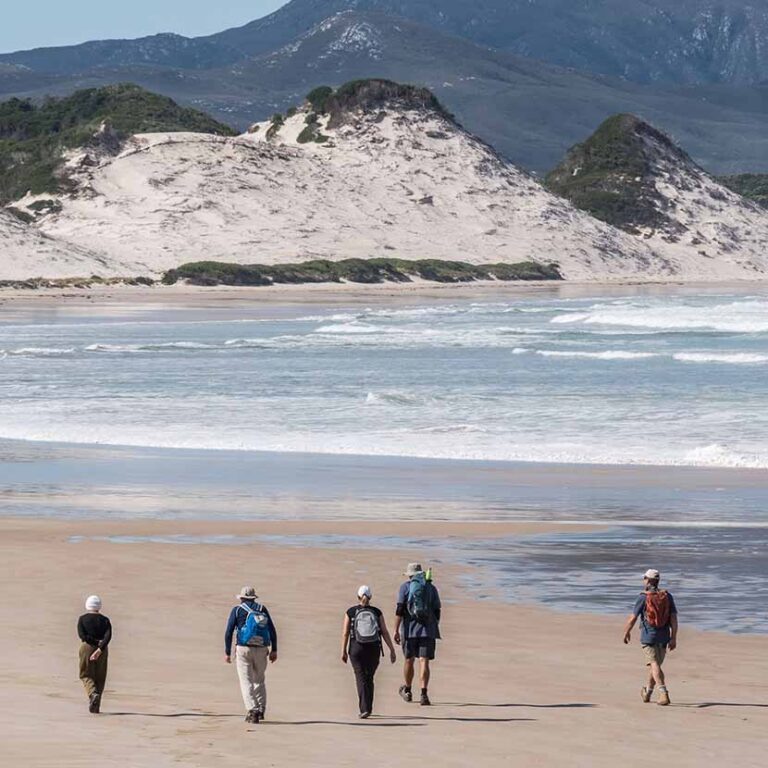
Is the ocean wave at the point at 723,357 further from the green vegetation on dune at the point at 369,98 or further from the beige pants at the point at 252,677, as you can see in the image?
the green vegetation on dune at the point at 369,98

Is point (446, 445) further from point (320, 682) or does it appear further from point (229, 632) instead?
point (229, 632)

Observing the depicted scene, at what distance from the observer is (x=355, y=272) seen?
11481 cm

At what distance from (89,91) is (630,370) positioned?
4876 inches

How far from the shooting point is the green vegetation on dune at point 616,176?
501ft

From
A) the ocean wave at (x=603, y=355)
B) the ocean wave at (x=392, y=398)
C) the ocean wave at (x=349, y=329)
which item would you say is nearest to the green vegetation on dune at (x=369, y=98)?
the ocean wave at (x=349, y=329)

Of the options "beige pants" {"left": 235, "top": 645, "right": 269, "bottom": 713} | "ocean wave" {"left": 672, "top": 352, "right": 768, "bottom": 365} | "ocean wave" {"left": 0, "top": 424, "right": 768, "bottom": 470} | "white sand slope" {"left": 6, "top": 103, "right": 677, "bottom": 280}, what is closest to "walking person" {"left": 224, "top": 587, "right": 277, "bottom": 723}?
"beige pants" {"left": 235, "top": 645, "right": 269, "bottom": 713}

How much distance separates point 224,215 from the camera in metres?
126

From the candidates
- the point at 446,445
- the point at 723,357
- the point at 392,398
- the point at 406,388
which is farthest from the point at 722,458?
the point at 723,357

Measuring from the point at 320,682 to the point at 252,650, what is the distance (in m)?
1.54

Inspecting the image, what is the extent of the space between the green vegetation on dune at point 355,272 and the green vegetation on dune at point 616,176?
25.8 m

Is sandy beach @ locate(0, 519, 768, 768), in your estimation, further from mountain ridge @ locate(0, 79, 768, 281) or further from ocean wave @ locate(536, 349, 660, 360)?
mountain ridge @ locate(0, 79, 768, 281)

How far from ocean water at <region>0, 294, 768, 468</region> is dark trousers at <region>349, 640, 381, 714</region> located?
1538 cm

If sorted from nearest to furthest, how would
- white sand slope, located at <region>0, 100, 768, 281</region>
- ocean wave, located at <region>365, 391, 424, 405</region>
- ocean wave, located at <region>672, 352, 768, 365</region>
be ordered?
1. ocean wave, located at <region>365, 391, 424, 405</region>
2. ocean wave, located at <region>672, 352, 768, 365</region>
3. white sand slope, located at <region>0, 100, 768, 281</region>

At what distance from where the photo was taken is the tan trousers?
11.7 m
